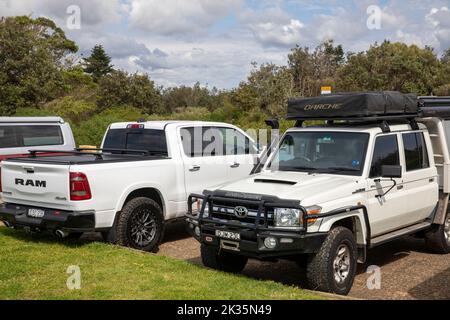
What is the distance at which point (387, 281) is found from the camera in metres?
6.82

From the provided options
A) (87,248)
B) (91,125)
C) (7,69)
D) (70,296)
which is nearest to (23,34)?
(7,69)

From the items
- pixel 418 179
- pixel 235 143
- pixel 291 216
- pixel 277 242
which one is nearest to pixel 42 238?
pixel 235 143

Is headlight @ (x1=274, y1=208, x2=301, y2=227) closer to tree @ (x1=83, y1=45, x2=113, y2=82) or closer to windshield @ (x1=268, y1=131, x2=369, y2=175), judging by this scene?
windshield @ (x1=268, y1=131, x2=369, y2=175)

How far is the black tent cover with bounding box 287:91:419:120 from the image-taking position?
696cm

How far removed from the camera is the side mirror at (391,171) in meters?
6.36

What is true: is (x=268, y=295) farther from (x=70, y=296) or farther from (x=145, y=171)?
(x=145, y=171)

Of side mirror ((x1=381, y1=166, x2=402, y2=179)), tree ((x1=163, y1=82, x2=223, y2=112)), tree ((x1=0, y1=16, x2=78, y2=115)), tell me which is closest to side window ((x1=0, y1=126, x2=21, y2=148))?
side mirror ((x1=381, y1=166, x2=402, y2=179))

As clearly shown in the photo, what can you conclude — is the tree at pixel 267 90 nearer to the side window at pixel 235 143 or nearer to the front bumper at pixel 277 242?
the side window at pixel 235 143

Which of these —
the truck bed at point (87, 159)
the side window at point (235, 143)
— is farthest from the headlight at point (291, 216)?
the side window at point (235, 143)

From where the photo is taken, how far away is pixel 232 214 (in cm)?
612

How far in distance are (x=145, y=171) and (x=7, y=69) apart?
22.9 metres

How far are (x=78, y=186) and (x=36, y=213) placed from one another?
90cm

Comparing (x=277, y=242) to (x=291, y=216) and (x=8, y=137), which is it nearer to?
(x=291, y=216)

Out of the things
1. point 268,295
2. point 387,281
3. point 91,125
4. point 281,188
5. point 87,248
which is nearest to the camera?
point 268,295
